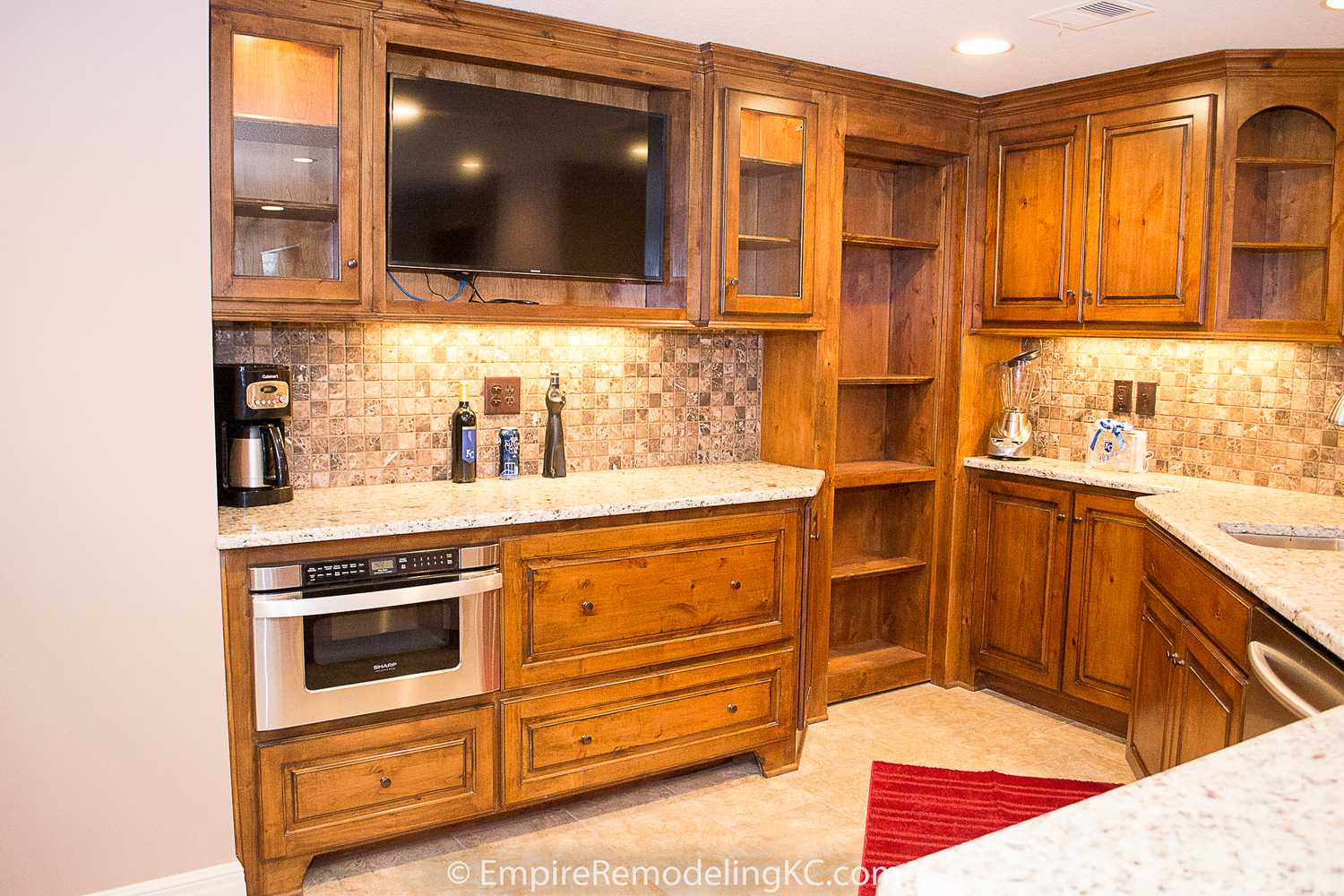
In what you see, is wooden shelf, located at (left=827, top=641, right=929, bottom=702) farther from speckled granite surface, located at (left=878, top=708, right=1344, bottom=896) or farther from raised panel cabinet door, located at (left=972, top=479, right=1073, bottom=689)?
speckled granite surface, located at (left=878, top=708, right=1344, bottom=896)

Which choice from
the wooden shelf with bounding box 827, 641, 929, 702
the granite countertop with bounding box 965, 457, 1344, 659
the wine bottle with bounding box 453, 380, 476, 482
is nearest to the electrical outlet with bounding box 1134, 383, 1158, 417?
the granite countertop with bounding box 965, 457, 1344, 659

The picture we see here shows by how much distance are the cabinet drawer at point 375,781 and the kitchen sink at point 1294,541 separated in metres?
2.21

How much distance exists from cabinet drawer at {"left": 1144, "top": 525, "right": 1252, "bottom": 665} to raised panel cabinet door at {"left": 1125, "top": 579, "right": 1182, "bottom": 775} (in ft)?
0.22

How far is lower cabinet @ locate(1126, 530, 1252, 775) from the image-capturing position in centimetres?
243

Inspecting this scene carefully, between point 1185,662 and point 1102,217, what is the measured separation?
173cm

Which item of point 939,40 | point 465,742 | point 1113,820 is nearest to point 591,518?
point 465,742

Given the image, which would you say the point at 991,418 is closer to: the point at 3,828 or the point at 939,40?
the point at 939,40

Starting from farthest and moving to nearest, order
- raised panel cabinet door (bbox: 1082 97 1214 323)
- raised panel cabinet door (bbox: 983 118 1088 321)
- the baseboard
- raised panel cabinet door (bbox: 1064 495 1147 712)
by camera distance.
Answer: raised panel cabinet door (bbox: 983 118 1088 321) → raised panel cabinet door (bbox: 1064 495 1147 712) → raised panel cabinet door (bbox: 1082 97 1214 323) → the baseboard

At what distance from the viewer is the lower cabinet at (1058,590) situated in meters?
3.74

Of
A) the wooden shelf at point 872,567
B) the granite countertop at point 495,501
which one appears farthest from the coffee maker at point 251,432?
the wooden shelf at point 872,567

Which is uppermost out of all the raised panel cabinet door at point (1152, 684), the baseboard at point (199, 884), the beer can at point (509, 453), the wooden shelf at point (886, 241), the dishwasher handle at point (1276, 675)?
the wooden shelf at point (886, 241)

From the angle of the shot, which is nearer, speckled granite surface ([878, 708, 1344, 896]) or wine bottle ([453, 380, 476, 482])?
speckled granite surface ([878, 708, 1344, 896])

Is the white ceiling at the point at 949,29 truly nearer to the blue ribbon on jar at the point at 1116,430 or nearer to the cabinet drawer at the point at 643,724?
the blue ribbon on jar at the point at 1116,430

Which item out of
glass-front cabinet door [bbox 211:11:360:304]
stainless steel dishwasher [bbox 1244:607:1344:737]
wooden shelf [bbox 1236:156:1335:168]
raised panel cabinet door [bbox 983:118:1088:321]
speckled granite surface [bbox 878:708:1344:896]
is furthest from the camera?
raised panel cabinet door [bbox 983:118:1088:321]
